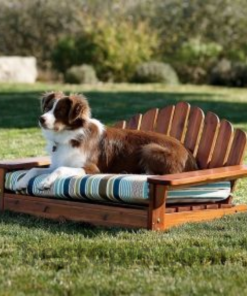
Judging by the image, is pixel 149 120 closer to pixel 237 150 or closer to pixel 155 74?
pixel 237 150

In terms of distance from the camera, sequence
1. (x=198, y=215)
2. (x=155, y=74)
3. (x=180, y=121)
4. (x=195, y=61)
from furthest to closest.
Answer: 1. (x=195, y=61)
2. (x=155, y=74)
3. (x=180, y=121)
4. (x=198, y=215)

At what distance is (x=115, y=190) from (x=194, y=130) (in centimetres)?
169

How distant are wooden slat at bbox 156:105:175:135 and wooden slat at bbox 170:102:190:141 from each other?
0.18 feet

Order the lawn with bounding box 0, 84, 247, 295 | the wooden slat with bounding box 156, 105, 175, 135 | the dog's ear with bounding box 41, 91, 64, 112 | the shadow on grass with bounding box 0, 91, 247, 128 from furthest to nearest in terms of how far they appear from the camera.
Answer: the shadow on grass with bounding box 0, 91, 247, 128
the wooden slat with bounding box 156, 105, 175, 135
the dog's ear with bounding box 41, 91, 64, 112
the lawn with bounding box 0, 84, 247, 295

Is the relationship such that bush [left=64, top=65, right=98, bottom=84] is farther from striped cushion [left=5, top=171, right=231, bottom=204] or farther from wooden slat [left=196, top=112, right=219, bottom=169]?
striped cushion [left=5, top=171, right=231, bottom=204]

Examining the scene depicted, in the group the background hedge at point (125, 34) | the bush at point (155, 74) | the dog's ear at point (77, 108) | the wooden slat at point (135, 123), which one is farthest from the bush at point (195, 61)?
the dog's ear at point (77, 108)

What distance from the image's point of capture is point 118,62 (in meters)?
30.5

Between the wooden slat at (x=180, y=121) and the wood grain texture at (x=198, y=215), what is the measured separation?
1.06 m

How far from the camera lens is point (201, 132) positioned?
30.1ft

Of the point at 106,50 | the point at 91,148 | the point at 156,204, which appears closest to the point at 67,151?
the point at 91,148

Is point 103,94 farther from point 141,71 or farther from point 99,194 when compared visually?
point 99,194

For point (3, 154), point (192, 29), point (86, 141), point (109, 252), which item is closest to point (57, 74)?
point (192, 29)

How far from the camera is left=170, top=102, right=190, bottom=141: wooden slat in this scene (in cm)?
940

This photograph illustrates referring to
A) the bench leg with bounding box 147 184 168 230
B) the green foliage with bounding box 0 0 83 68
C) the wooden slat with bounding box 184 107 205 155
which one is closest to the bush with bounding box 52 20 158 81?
the green foliage with bounding box 0 0 83 68
